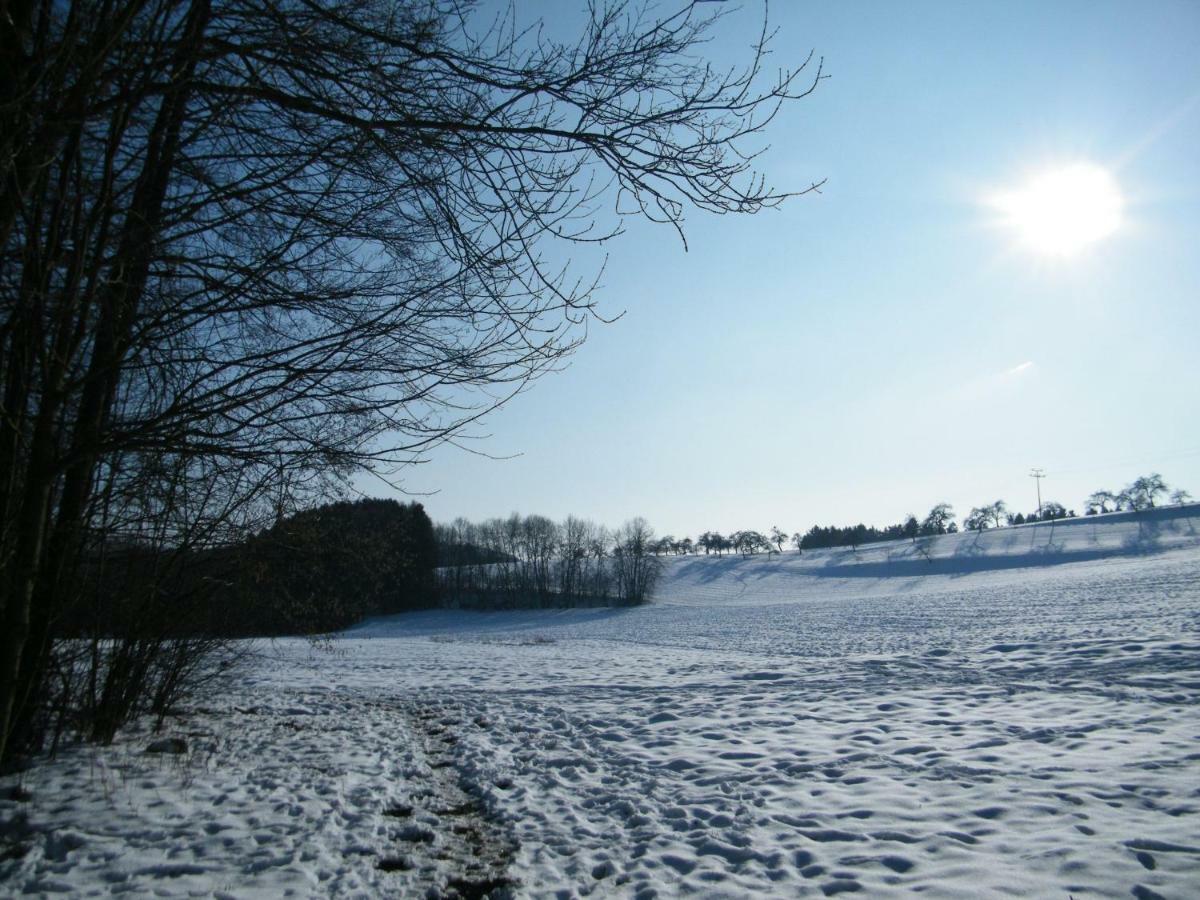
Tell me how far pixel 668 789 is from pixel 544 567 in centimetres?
6969

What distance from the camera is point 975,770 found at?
6.21 meters

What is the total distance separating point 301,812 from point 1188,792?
283 inches

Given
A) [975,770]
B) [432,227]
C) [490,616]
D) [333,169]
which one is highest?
[333,169]

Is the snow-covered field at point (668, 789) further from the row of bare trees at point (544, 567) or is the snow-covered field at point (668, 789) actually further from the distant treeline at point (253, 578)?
the row of bare trees at point (544, 567)

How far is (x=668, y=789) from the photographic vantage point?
20.4 feet

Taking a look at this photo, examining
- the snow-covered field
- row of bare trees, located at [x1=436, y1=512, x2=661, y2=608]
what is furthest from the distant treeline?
row of bare trees, located at [x1=436, y1=512, x2=661, y2=608]

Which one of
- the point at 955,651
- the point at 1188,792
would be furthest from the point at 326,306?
the point at 955,651

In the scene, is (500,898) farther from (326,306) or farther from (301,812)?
(326,306)

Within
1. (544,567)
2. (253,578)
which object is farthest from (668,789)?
(544,567)

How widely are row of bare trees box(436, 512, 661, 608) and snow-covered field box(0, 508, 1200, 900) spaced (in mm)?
53914

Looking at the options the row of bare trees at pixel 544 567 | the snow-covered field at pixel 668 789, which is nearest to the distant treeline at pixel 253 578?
the snow-covered field at pixel 668 789

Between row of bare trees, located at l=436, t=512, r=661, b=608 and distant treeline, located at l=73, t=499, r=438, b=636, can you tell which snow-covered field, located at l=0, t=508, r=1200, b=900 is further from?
row of bare trees, located at l=436, t=512, r=661, b=608

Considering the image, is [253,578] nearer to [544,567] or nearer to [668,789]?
[668,789]

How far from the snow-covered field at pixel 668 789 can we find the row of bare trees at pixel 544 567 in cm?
5391
